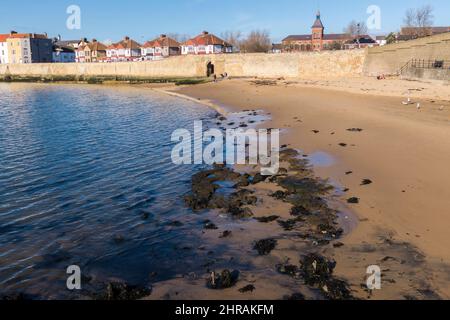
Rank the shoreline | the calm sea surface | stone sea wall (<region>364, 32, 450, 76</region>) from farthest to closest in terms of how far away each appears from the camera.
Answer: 1. stone sea wall (<region>364, 32, 450, 76</region>)
2. the calm sea surface
3. the shoreline

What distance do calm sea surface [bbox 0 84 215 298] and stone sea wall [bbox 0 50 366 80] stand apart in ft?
143

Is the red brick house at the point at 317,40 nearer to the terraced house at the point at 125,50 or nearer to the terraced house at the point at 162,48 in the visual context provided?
the terraced house at the point at 162,48

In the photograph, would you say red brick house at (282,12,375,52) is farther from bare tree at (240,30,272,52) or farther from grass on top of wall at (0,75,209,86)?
grass on top of wall at (0,75,209,86)

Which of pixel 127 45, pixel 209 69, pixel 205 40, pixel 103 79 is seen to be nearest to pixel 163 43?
pixel 127 45

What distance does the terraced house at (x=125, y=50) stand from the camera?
370 feet

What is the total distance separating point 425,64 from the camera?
41188mm

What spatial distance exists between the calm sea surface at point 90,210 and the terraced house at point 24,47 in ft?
370

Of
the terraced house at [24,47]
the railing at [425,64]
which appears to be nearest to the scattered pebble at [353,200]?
the railing at [425,64]

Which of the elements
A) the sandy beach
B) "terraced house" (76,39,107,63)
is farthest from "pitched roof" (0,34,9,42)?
the sandy beach

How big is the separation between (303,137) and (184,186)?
8275mm

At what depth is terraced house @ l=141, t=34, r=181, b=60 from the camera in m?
106

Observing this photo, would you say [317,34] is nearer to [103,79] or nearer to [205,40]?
[205,40]

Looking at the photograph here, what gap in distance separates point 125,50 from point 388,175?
11139 centimetres
